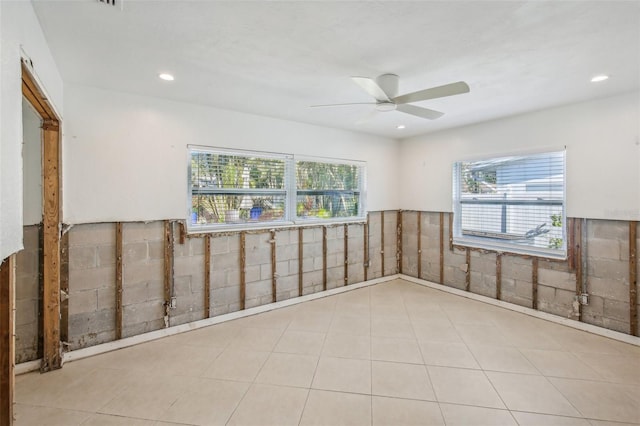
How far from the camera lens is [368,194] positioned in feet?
17.2

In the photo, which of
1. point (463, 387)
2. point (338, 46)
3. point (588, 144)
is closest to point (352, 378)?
point (463, 387)

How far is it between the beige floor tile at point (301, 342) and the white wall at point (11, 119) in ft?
7.72

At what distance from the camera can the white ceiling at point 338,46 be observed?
1789mm

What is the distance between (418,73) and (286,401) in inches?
119

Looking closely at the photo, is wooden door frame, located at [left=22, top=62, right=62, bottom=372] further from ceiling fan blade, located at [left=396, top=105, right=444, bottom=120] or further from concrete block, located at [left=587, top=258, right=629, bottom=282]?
concrete block, located at [left=587, top=258, right=629, bottom=282]

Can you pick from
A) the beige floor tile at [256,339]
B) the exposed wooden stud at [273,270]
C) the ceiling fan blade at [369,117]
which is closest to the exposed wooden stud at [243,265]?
the exposed wooden stud at [273,270]

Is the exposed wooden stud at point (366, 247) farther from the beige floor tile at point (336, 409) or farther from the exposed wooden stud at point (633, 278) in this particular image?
the exposed wooden stud at point (633, 278)

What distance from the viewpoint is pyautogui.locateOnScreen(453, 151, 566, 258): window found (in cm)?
376

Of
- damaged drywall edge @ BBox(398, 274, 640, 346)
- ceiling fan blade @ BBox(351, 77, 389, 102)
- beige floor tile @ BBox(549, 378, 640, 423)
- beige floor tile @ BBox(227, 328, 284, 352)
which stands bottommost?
beige floor tile @ BBox(549, 378, 640, 423)

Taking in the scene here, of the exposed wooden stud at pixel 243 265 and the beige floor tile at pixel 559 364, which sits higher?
the exposed wooden stud at pixel 243 265

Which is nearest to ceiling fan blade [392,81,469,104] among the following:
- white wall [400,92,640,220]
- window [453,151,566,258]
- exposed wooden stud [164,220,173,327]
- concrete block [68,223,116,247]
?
white wall [400,92,640,220]

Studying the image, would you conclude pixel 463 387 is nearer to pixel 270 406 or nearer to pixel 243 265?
pixel 270 406

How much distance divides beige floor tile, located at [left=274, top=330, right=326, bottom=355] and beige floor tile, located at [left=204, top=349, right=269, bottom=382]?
235mm

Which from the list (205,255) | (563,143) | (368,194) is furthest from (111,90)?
(563,143)
